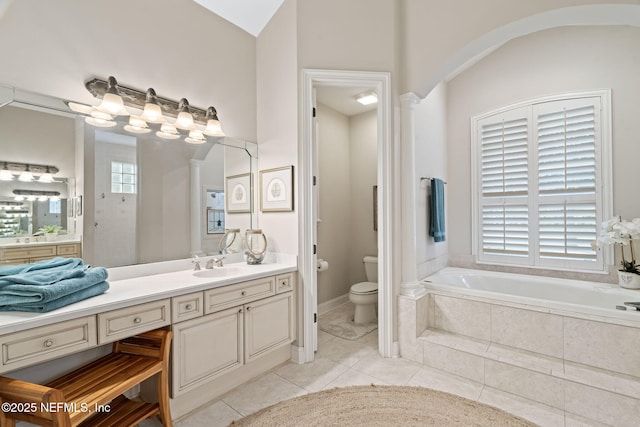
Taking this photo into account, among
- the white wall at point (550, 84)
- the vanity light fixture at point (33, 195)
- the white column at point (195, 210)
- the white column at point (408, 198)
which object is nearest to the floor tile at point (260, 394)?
the white column at point (195, 210)

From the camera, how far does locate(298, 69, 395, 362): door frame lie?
2.38m

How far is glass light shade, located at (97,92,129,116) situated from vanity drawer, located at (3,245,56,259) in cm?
91

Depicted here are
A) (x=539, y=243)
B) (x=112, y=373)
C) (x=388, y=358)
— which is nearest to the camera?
(x=112, y=373)

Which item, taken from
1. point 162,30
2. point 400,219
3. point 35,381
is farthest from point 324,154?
point 35,381

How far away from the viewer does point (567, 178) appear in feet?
9.27

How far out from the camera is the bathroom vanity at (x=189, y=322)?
121 centimetres

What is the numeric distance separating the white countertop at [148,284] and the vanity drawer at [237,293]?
41mm

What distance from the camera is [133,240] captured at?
1.96 meters

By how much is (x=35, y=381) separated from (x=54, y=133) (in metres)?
1.39

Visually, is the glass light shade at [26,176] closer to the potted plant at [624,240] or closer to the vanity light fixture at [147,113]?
the vanity light fixture at [147,113]

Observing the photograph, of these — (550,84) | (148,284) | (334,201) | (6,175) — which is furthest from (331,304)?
(550,84)

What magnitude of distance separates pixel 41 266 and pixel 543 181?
4145mm

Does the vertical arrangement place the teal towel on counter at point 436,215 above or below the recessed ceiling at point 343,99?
below

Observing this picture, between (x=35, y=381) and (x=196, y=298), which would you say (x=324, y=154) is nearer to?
(x=196, y=298)
